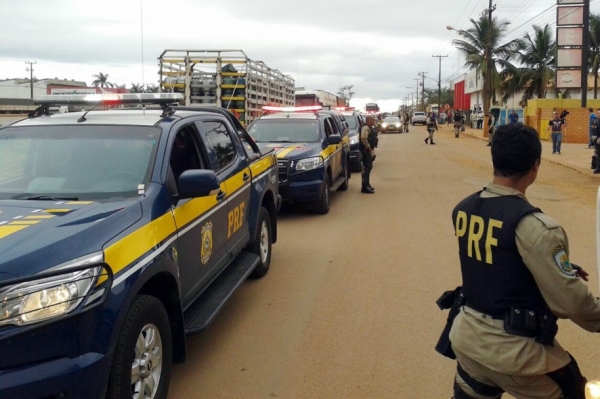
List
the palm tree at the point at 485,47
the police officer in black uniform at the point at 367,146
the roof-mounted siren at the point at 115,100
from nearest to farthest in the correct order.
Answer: the roof-mounted siren at the point at 115,100 → the police officer in black uniform at the point at 367,146 → the palm tree at the point at 485,47

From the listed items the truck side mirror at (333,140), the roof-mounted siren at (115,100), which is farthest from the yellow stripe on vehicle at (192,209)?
the truck side mirror at (333,140)

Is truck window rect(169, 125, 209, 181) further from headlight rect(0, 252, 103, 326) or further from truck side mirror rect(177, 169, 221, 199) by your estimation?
headlight rect(0, 252, 103, 326)

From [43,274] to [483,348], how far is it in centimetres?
198

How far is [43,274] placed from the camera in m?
3.00

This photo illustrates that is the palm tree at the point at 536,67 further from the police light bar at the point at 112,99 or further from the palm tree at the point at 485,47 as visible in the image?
the police light bar at the point at 112,99

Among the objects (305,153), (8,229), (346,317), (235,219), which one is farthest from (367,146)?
(8,229)

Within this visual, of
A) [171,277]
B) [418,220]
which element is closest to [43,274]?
[171,277]

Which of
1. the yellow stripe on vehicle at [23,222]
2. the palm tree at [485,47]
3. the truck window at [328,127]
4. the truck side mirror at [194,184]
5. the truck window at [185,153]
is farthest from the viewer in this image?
the palm tree at [485,47]

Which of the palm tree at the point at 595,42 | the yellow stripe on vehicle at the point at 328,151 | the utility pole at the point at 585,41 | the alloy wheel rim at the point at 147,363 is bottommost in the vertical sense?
the alloy wheel rim at the point at 147,363

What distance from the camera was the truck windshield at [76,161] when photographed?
4336 millimetres

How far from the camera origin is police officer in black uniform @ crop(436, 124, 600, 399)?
2.49m

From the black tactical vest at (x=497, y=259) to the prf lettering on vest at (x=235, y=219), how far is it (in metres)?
3.21

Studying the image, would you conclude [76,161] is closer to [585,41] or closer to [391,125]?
[585,41]

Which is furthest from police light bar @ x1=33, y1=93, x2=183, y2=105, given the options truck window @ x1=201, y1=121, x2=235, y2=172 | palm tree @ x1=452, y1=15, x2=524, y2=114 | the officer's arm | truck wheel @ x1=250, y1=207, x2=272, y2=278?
palm tree @ x1=452, y1=15, x2=524, y2=114
